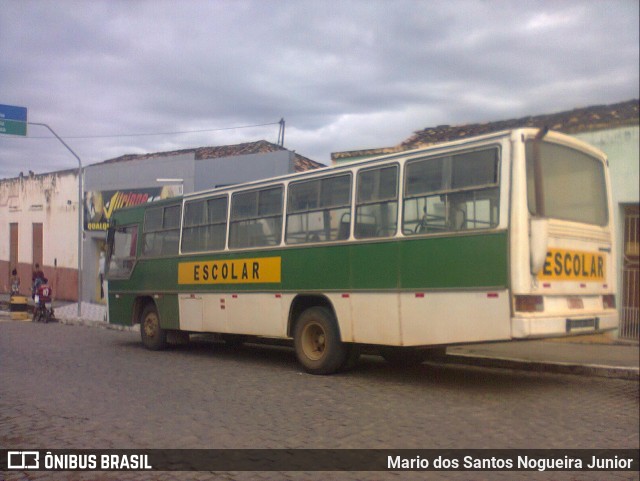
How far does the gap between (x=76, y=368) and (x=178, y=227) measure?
11.8 feet

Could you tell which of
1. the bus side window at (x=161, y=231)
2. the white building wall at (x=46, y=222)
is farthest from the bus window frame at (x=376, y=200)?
the bus side window at (x=161, y=231)

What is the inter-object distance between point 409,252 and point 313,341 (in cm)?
241

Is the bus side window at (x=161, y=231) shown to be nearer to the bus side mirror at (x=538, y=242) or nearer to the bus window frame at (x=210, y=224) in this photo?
the bus window frame at (x=210, y=224)

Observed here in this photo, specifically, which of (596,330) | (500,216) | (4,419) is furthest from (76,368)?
(596,330)

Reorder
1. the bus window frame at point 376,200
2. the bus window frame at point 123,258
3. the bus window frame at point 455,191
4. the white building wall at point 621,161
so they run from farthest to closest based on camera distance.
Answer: the bus window frame at point 123,258 < the bus window frame at point 376,200 < the bus window frame at point 455,191 < the white building wall at point 621,161

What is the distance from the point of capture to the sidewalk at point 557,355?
332 inches

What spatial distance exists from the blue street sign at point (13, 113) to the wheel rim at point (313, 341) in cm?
605

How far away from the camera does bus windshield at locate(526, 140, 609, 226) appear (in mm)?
6461

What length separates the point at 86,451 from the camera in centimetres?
512

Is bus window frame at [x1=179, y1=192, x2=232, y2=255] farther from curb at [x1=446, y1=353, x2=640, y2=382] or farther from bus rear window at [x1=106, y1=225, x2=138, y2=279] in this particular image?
curb at [x1=446, y1=353, x2=640, y2=382]

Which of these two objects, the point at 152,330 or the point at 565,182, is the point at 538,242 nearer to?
the point at 565,182

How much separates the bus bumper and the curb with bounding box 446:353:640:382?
1043 millimetres

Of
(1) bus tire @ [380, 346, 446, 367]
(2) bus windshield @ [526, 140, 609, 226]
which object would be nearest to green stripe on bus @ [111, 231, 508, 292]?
(2) bus windshield @ [526, 140, 609, 226]

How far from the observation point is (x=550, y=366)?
9.18 m
